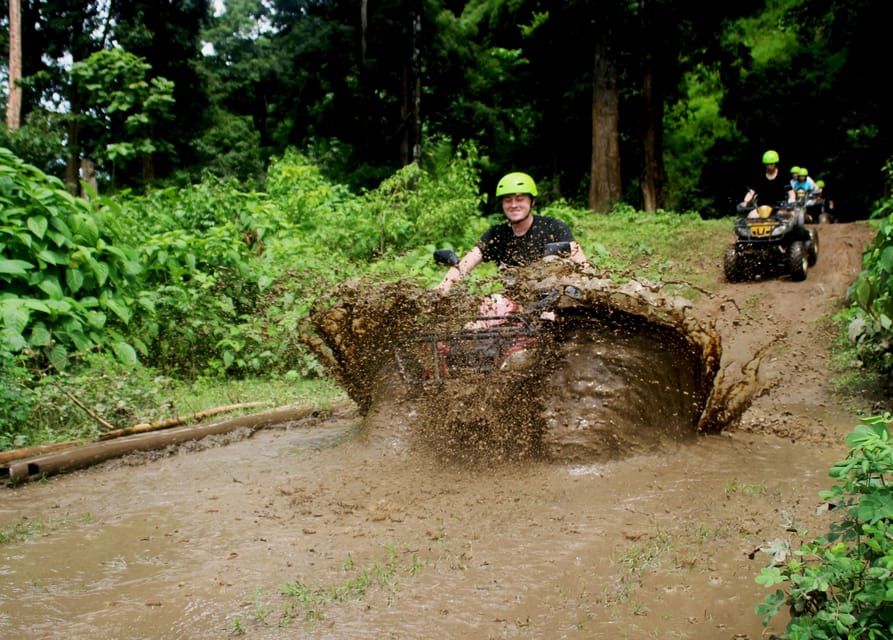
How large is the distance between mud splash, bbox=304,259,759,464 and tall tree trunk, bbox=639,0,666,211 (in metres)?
13.6

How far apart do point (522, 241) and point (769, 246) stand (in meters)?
7.66

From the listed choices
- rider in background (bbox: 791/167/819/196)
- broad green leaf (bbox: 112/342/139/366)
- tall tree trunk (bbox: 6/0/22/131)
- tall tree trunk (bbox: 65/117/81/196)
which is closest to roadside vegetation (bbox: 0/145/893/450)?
broad green leaf (bbox: 112/342/139/366)

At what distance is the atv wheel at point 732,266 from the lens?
12.9 meters

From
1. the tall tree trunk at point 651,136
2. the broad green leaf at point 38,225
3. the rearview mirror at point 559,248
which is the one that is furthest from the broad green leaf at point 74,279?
the tall tree trunk at point 651,136

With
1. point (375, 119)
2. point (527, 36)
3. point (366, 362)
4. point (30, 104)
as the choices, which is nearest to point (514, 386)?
point (366, 362)

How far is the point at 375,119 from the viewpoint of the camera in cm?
2416

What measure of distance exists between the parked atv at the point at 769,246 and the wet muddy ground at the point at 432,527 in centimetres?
589

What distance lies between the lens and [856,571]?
2.38m

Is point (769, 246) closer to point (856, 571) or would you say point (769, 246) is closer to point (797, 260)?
point (797, 260)

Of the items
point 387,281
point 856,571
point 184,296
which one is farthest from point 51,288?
point 856,571

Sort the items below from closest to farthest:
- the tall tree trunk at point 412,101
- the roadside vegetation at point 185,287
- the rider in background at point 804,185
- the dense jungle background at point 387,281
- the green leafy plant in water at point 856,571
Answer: the green leafy plant in water at point 856,571, the dense jungle background at point 387,281, the roadside vegetation at point 185,287, the rider in background at point 804,185, the tall tree trunk at point 412,101

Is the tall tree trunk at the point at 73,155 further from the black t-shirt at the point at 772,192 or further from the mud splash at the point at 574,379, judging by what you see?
the mud splash at the point at 574,379

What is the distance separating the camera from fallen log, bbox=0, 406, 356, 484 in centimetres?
565

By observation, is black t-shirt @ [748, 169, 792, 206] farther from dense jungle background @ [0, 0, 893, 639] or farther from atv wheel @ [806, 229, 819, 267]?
dense jungle background @ [0, 0, 893, 639]
